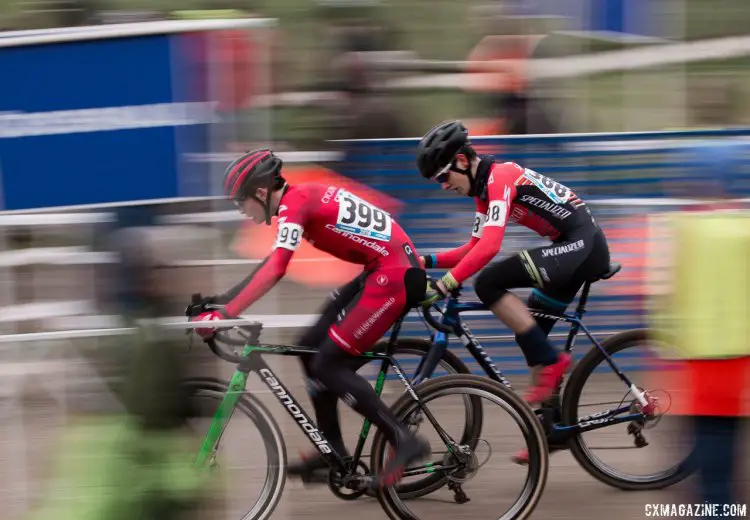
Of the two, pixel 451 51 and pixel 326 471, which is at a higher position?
pixel 451 51

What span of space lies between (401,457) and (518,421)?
56 centimetres

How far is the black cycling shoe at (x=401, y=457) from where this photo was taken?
189 inches

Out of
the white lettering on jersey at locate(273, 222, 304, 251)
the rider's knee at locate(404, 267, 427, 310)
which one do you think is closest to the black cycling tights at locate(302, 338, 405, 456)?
the rider's knee at locate(404, 267, 427, 310)

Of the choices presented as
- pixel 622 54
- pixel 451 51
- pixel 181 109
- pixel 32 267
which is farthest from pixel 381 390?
pixel 622 54

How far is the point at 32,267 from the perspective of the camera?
6.05 meters

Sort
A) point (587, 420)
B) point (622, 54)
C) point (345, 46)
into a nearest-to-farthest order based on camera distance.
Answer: point (587, 420) → point (345, 46) → point (622, 54)

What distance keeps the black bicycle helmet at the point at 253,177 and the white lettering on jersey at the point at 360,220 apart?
32cm

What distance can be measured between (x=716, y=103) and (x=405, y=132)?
421cm

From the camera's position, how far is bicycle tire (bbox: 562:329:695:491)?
17.6 ft

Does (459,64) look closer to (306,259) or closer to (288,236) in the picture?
(306,259)

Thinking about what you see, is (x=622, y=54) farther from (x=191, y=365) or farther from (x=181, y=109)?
(x=191, y=365)

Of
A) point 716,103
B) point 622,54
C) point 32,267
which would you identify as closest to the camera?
point 32,267

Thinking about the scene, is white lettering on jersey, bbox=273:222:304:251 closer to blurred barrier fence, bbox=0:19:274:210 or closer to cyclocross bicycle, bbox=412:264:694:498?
cyclocross bicycle, bbox=412:264:694:498

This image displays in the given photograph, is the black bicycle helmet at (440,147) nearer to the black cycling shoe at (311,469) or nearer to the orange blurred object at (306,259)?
the black cycling shoe at (311,469)
